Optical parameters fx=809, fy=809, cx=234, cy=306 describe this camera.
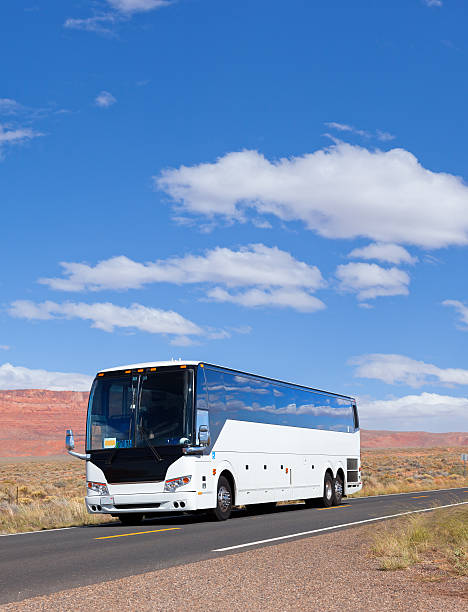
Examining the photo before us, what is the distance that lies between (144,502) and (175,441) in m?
1.46

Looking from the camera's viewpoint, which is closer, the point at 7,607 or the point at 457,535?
the point at 7,607

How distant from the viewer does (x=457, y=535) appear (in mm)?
11859

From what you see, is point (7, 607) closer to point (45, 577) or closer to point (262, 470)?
point (45, 577)

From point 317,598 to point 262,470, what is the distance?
13.4m

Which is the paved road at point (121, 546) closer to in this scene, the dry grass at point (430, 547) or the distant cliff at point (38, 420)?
the dry grass at point (430, 547)

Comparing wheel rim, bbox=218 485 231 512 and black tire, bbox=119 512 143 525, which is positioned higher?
wheel rim, bbox=218 485 231 512

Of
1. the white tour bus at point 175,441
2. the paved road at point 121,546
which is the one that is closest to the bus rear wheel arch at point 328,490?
the white tour bus at point 175,441

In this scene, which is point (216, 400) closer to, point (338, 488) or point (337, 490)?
point (337, 490)

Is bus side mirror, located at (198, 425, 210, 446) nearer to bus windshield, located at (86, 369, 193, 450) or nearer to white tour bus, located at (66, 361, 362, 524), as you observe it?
white tour bus, located at (66, 361, 362, 524)

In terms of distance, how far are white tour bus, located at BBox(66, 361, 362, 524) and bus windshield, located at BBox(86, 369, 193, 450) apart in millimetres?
22

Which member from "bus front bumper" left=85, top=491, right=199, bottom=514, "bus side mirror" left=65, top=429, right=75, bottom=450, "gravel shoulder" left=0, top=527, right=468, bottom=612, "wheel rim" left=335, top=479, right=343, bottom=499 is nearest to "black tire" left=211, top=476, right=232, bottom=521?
"bus front bumper" left=85, top=491, right=199, bottom=514

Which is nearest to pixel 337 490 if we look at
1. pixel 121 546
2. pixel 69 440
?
pixel 69 440

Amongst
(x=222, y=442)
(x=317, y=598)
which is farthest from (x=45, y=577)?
(x=222, y=442)

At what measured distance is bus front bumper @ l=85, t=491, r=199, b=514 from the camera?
17172 millimetres
